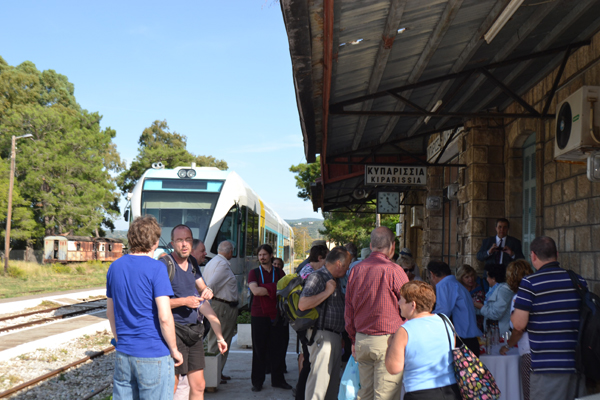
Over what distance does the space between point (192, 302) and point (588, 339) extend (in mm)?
2970

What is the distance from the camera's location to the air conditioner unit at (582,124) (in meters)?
5.72

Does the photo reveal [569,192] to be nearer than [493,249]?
Yes

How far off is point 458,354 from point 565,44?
4.63 meters

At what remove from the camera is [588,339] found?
4.25 meters

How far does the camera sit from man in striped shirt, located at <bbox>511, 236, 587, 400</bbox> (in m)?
4.36

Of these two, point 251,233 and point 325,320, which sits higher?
point 251,233

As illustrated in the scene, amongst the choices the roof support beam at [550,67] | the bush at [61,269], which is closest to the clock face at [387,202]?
the roof support beam at [550,67]

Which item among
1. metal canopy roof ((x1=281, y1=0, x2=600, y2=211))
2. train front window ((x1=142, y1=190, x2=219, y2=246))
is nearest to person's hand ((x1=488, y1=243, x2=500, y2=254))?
metal canopy roof ((x1=281, y1=0, x2=600, y2=211))

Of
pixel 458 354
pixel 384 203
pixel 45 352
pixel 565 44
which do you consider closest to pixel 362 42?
pixel 565 44

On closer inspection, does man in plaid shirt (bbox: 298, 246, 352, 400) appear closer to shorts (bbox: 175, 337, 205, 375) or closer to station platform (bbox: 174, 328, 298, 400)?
shorts (bbox: 175, 337, 205, 375)

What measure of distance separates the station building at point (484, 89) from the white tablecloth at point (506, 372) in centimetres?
163

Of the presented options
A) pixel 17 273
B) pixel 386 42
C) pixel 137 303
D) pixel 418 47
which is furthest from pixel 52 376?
pixel 17 273

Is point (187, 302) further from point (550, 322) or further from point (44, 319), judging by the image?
point (44, 319)

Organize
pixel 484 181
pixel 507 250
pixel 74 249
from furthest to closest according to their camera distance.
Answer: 1. pixel 74 249
2. pixel 484 181
3. pixel 507 250
